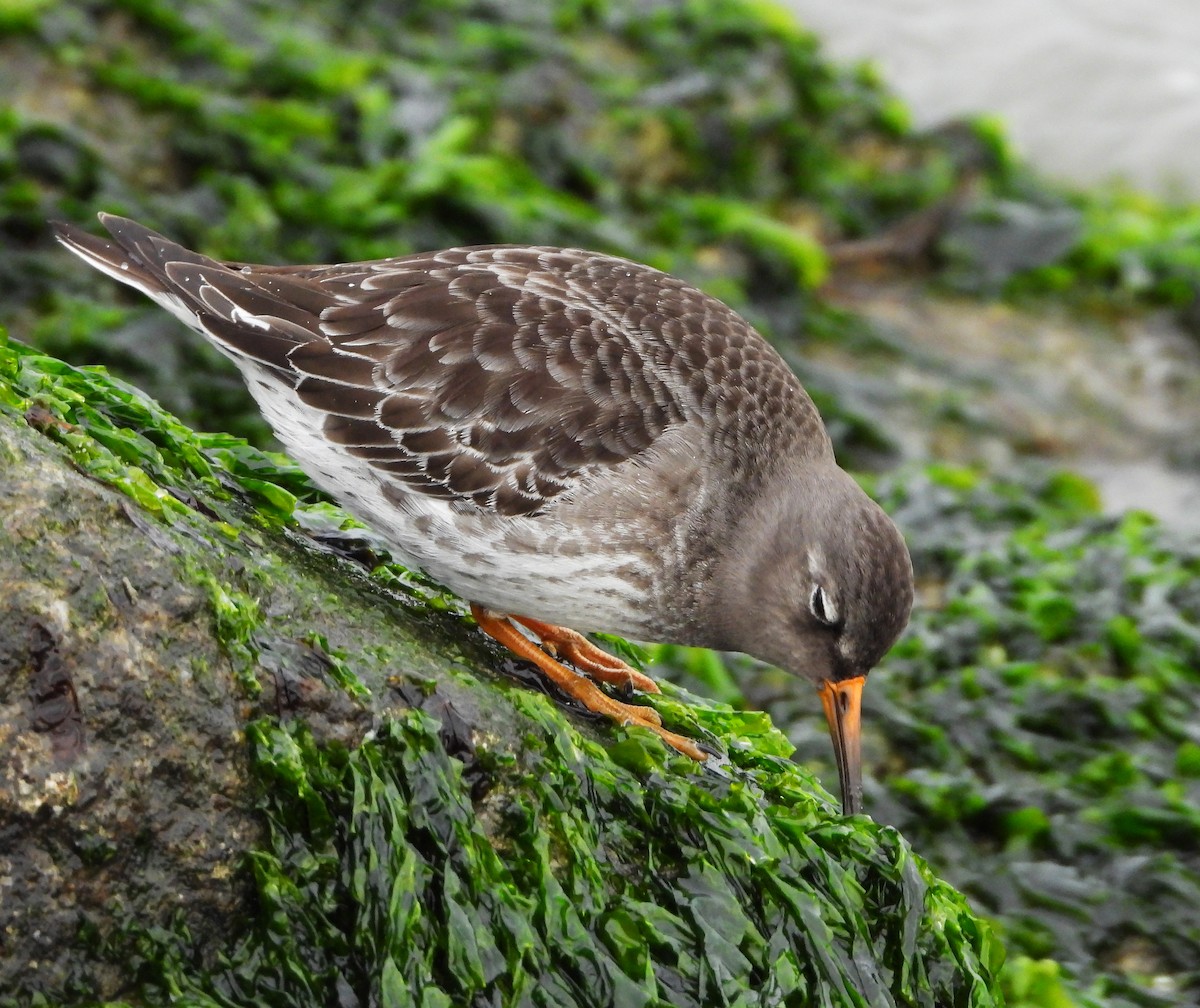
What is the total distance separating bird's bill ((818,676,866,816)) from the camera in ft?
17.0

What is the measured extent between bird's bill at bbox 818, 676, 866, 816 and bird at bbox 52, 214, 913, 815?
11 millimetres

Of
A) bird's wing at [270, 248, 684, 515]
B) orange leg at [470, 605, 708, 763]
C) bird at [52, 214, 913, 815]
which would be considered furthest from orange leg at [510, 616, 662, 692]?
bird's wing at [270, 248, 684, 515]

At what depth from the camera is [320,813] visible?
152 inches

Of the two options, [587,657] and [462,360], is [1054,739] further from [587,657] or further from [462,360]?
[462,360]

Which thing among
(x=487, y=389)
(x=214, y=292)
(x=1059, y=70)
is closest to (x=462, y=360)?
(x=487, y=389)

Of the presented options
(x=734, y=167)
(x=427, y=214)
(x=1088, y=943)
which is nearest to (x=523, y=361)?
(x=1088, y=943)

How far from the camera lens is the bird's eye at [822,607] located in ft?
16.4

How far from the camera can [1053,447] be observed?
10.2 meters

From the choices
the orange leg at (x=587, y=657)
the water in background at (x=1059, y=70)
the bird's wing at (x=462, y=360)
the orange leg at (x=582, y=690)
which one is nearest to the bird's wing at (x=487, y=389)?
the bird's wing at (x=462, y=360)

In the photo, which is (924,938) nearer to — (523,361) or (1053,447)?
(523,361)

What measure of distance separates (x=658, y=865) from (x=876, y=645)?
3.84ft

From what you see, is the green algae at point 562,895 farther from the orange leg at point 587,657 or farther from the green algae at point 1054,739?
the green algae at point 1054,739

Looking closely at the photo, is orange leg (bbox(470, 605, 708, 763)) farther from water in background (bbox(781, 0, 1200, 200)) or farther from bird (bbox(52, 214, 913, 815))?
water in background (bbox(781, 0, 1200, 200))

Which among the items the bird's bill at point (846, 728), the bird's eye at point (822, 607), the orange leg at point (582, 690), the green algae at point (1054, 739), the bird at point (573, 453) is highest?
the bird at point (573, 453)
